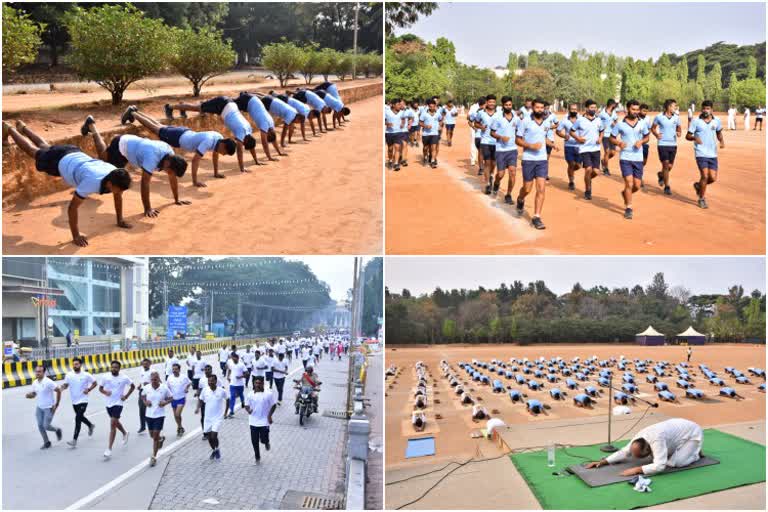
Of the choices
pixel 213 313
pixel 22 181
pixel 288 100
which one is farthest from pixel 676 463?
pixel 213 313

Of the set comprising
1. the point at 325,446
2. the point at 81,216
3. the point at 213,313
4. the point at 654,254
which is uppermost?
the point at 81,216

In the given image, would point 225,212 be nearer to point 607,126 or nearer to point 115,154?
point 115,154

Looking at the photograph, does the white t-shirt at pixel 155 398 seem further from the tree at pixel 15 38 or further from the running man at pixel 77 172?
the tree at pixel 15 38

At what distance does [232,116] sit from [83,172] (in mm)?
3497

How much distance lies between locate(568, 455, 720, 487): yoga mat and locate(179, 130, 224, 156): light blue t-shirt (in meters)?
5.79

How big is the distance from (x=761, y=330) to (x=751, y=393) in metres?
1.51

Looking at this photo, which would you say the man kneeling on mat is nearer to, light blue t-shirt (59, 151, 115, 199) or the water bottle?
the water bottle

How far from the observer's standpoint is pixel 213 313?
14.2 meters

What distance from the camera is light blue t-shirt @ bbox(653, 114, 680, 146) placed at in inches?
352

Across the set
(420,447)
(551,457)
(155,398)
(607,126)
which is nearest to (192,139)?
(155,398)

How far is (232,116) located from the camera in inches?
373

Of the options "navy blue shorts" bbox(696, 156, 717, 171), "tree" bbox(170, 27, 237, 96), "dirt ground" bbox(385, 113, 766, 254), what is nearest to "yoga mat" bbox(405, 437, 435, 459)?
"dirt ground" bbox(385, 113, 766, 254)

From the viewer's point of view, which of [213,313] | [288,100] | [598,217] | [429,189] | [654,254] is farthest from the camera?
[213,313]

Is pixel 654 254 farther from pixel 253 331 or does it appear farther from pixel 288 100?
pixel 253 331
